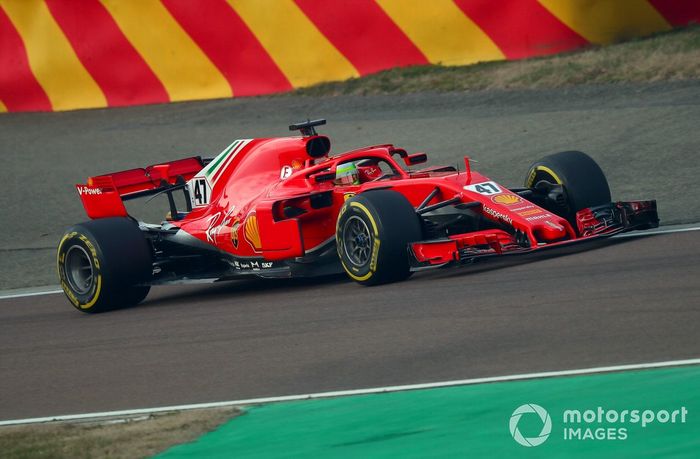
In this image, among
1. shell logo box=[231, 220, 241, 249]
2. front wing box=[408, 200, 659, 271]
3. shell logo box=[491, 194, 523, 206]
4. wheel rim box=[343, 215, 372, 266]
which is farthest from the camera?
shell logo box=[231, 220, 241, 249]

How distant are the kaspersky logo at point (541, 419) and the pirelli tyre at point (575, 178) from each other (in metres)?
4.27

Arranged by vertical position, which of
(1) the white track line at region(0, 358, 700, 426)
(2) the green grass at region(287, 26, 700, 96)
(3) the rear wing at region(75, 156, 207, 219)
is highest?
(2) the green grass at region(287, 26, 700, 96)

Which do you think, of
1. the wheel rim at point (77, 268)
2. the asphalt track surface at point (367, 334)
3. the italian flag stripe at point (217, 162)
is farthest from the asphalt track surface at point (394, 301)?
the italian flag stripe at point (217, 162)

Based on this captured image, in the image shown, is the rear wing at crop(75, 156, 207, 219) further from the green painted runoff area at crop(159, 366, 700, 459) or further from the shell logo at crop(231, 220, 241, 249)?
the green painted runoff area at crop(159, 366, 700, 459)

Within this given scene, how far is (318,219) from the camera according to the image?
10250 millimetres

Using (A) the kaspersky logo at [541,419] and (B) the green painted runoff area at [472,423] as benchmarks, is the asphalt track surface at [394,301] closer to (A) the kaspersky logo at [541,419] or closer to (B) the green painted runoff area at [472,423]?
(B) the green painted runoff area at [472,423]

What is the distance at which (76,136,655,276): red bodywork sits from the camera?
30.8 ft

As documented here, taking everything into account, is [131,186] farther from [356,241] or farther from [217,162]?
[356,241]

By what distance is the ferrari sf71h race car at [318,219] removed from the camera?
9.35m

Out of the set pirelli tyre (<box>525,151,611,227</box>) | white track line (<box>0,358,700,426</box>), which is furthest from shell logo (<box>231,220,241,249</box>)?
white track line (<box>0,358,700,426</box>)

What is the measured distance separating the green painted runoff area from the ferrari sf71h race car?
2.87 m

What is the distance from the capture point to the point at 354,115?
50.3 ft

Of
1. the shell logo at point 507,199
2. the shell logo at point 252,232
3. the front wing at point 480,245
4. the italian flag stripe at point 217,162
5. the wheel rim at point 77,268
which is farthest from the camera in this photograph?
the italian flag stripe at point 217,162

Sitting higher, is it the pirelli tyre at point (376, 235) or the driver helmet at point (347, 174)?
the driver helmet at point (347, 174)
